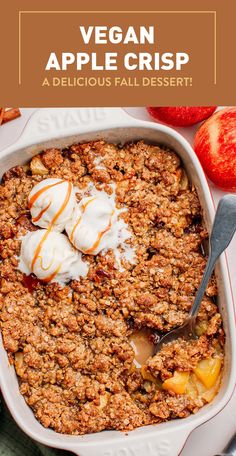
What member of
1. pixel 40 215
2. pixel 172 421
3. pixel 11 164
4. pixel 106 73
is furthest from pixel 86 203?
pixel 172 421

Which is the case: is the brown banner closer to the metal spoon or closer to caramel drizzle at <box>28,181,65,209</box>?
caramel drizzle at <box>28,181,65,209</box>

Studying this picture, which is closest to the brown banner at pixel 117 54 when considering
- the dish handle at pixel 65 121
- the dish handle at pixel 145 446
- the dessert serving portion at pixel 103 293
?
the dish handle at pixel 65 121

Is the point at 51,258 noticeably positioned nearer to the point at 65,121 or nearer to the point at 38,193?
the point at 38,193

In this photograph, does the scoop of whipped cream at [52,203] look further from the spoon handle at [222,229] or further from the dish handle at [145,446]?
the dish handle at [145,446]

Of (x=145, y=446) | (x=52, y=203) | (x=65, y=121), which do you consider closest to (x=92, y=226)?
(x=52, y=203)

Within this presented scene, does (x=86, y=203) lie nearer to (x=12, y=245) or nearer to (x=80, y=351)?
(x=12, y=245)
